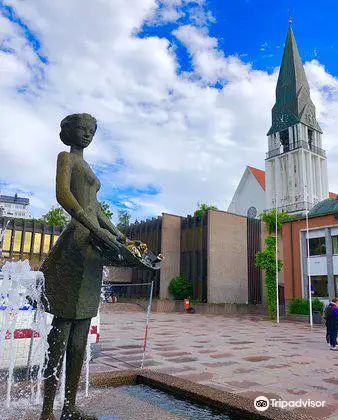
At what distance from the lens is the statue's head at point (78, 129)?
408cm

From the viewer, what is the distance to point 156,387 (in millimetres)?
5504

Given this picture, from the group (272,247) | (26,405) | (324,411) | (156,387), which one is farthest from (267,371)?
(272,247)

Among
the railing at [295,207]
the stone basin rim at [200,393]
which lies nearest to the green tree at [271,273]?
the stone basin rim at [200,393]

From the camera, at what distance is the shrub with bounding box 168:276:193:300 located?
3559 centimetres

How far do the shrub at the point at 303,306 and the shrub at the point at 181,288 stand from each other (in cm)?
1022

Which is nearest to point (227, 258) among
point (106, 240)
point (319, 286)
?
point (319, 286)

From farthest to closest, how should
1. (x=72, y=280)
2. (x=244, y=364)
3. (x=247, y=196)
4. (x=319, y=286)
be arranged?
1. (x=247, y=196)
2. (x=319, y=286)
3. (x=244, y=364)
4. (x=72, y=280)

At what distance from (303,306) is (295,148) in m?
40.8

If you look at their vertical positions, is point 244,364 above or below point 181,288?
below

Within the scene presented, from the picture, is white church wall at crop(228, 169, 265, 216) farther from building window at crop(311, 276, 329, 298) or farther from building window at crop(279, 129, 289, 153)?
building window at crop(311, 276, 329, 298)

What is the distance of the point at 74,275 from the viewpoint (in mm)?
3699

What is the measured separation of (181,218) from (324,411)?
34288mm

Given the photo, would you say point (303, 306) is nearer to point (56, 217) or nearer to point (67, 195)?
point (67, 195)

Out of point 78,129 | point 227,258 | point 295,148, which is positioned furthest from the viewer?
point 295,148
